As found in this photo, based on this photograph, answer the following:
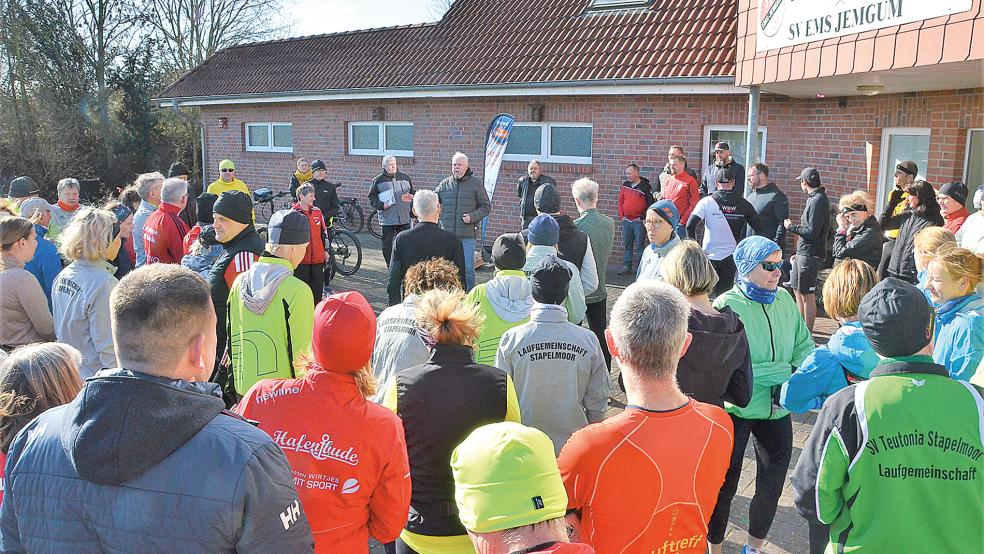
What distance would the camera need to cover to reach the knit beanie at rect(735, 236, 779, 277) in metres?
3.49

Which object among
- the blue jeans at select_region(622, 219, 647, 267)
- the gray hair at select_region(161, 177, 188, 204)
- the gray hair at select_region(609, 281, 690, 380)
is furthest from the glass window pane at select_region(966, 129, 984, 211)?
the gray hair at select_region(161, 177, 188, 204)

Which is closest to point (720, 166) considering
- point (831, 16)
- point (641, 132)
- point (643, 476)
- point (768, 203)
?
point (768, 203)

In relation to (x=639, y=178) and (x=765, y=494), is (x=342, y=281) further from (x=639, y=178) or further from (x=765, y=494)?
(x=765, y=494)

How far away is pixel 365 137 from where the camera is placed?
1609cm

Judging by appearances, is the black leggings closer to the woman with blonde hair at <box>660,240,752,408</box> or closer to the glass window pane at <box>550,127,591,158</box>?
the woman with blonde hair at <box>660,240,752,408</box>

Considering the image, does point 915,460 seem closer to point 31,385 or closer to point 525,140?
→ point 31,385

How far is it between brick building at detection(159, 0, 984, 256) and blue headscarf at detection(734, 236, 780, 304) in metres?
3.23

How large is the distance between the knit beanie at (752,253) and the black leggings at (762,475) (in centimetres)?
75

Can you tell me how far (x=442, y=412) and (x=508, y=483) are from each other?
3.71 feet

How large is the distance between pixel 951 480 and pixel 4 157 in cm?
2457

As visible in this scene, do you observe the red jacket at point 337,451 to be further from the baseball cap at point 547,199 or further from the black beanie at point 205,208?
the baseball cap at point 547,199

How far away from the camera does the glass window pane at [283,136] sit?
701 inches

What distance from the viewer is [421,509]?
8.70ft

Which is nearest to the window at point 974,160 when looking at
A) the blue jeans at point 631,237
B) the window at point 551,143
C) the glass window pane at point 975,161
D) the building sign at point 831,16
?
the glass window pane at point 975,161
